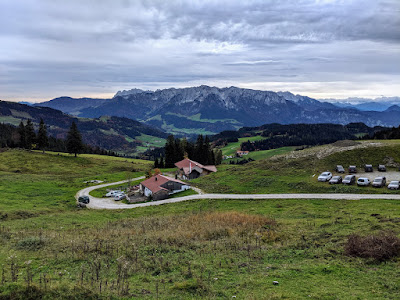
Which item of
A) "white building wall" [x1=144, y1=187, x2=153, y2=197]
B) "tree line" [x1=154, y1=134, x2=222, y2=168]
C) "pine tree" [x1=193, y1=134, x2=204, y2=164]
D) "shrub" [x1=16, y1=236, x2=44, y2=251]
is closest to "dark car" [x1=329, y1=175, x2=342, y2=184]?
"white building wall" [x1=144, y1=187, x2=153, y2=197]

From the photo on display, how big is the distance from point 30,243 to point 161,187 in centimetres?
3532

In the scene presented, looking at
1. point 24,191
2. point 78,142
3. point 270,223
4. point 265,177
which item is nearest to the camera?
point 270,223

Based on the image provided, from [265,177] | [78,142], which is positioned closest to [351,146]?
[265,177]

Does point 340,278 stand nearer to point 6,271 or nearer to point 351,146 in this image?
point 6,271

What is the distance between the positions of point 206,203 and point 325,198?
19.3 meters

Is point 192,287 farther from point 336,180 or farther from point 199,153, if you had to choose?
point 199,153

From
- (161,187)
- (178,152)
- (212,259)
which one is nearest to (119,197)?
(161,187)

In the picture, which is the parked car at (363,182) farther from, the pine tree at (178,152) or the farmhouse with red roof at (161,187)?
the pine tree at (178,152)

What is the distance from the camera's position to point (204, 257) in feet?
60.4

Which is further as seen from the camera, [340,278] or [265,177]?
[265,177]

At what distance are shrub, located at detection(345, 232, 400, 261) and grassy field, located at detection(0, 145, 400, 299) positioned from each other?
69 centimetres

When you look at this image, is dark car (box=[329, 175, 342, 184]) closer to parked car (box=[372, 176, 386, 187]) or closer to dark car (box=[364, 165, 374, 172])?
parked car (box=[372, 176, 386, 187])

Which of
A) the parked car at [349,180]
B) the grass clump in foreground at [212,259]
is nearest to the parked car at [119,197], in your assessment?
the grass clump in foreground at [212,259]

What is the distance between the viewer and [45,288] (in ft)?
38.6
